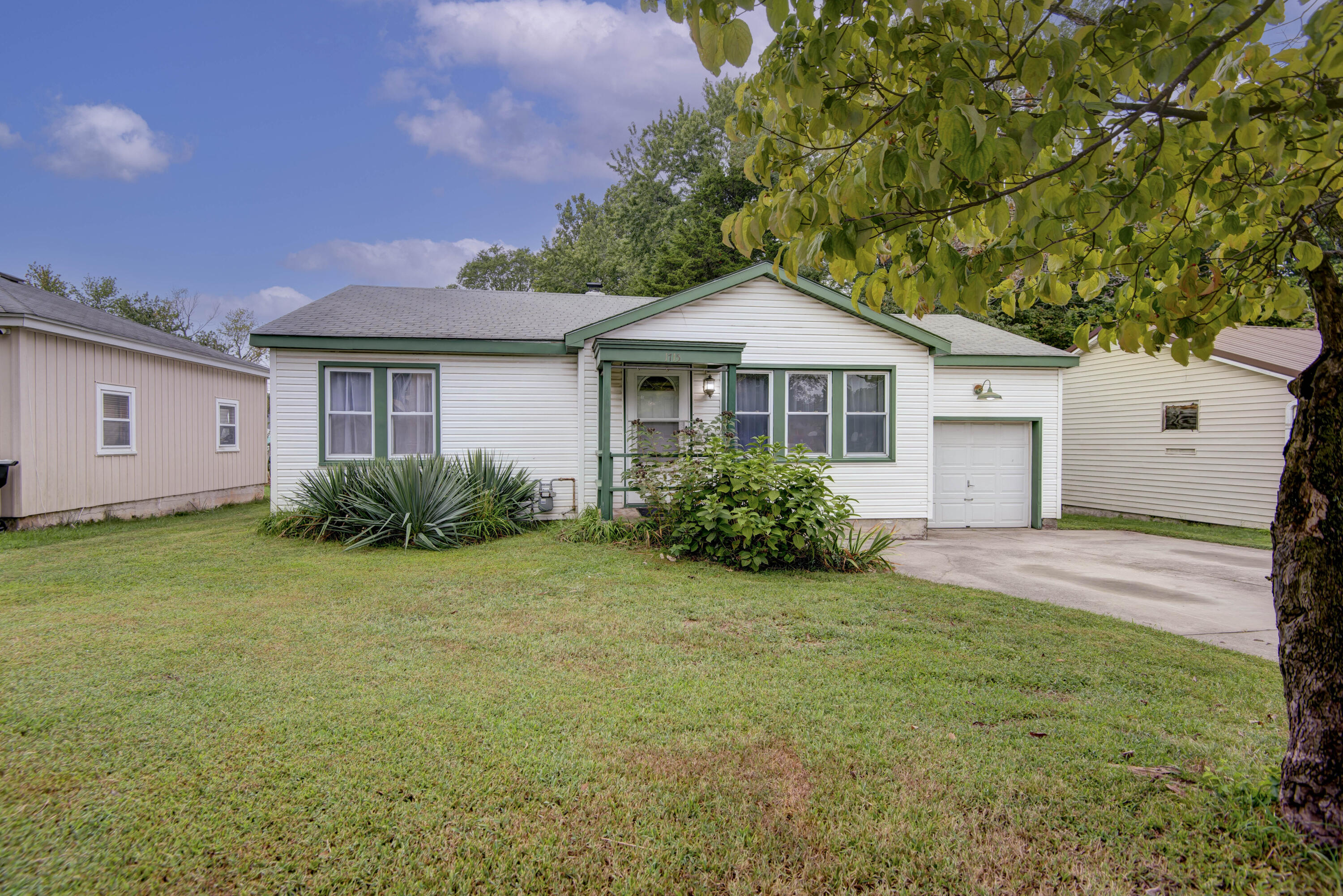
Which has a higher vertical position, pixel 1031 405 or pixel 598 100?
pixel 598 100

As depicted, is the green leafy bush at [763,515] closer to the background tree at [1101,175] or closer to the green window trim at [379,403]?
the background tree at [1101,175]

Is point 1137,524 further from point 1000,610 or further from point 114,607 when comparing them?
point 114,607

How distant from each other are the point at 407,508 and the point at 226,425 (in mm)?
9816

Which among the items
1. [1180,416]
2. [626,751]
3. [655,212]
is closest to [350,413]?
[626,751]

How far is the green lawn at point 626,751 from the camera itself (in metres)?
2.14

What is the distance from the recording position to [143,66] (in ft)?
61.4

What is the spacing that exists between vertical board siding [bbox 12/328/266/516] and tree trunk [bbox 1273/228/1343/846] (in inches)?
569

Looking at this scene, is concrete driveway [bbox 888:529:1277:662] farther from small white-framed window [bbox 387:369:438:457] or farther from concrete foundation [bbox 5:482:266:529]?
concrete foundation [bbox 5:482:266:529]

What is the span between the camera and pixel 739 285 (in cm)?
1035

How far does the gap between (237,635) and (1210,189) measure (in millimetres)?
6047

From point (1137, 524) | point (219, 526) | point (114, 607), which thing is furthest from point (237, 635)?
point (1137, 524)

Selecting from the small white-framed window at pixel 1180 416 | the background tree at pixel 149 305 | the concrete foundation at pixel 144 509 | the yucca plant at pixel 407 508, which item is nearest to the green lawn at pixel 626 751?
the yucca plant at pixel 407 508

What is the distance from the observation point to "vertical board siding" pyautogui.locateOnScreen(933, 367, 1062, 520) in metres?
11.5

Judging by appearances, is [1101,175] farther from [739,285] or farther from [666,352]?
[739,285]
